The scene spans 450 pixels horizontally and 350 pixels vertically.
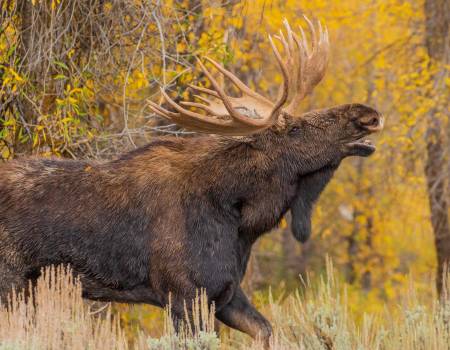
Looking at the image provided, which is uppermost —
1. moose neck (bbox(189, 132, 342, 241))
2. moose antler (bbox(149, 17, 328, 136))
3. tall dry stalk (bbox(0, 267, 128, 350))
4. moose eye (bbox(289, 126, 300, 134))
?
moose antler (bbox(149, 17, 328, 136))

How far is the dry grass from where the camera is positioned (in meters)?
5.29

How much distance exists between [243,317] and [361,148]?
131cm

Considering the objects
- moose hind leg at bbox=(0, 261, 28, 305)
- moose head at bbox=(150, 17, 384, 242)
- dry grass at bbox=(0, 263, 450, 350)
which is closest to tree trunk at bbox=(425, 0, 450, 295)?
dry grass at bbox=(0, 263, 450, 350)

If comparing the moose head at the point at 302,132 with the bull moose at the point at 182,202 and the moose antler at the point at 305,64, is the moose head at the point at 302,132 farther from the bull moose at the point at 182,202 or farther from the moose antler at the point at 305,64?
the moose antler at the point at 305,64

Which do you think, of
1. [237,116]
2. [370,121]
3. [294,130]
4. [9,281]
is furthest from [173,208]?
[370,121]

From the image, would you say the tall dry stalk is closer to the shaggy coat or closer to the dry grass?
the dry grass

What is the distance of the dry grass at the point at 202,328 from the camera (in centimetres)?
529

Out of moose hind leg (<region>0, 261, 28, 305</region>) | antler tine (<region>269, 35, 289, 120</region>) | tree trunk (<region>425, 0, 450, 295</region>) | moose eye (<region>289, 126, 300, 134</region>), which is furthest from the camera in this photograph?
tree trunk (<region>425, 0, 450, 295</region>)

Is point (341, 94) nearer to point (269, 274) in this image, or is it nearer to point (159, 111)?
point (269, 274)

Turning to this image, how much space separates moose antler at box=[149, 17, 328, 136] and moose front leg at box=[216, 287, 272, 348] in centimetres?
106

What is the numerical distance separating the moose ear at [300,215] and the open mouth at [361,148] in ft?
1.48

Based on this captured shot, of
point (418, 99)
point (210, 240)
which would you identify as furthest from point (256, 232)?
point (418, 99)

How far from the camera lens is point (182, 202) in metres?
6.30

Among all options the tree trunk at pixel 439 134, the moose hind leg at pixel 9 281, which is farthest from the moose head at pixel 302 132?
the tree trunk at pixel 439 134
